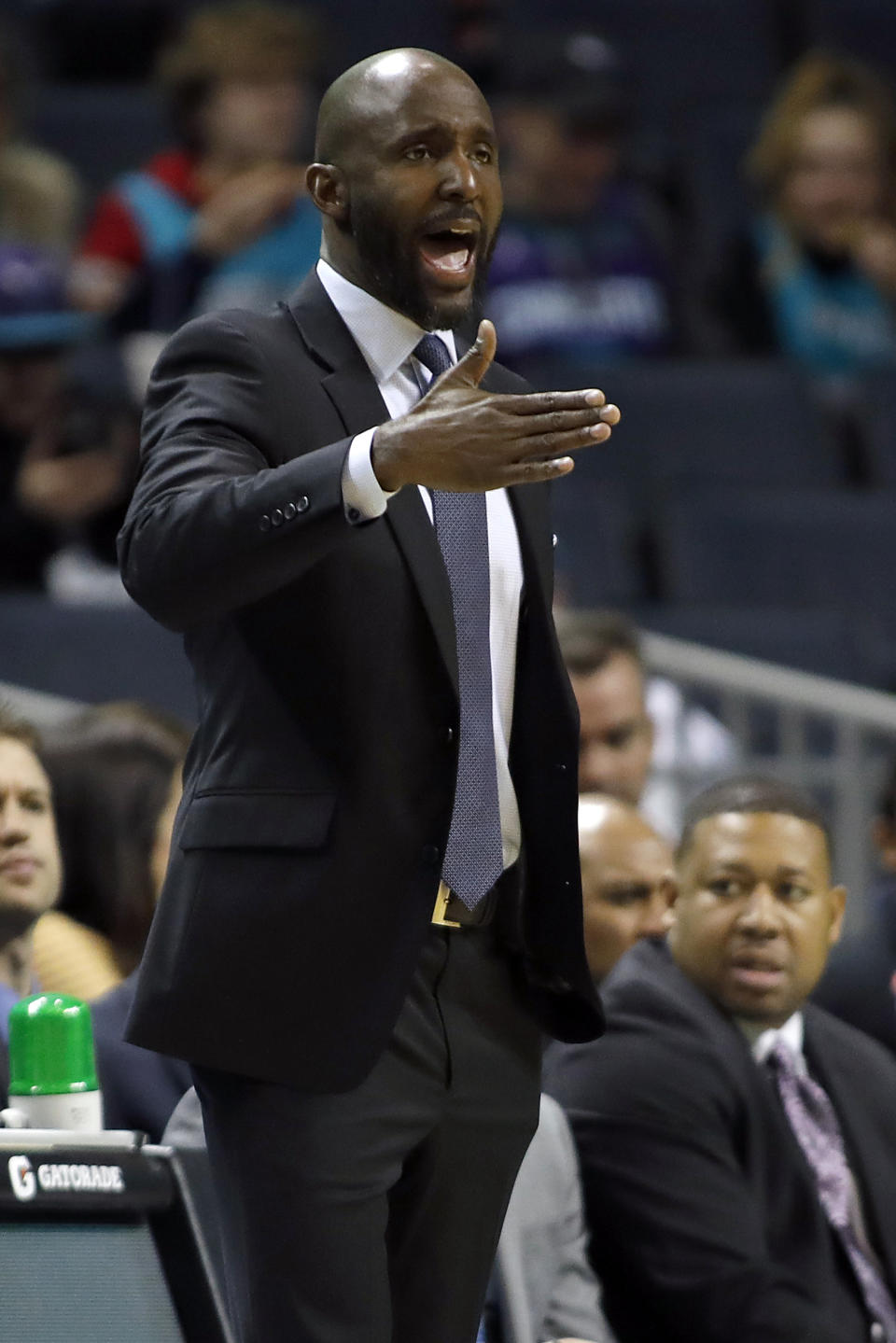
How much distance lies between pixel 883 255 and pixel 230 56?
6.15 ft

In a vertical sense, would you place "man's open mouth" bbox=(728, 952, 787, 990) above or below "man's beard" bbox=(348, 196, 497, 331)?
below

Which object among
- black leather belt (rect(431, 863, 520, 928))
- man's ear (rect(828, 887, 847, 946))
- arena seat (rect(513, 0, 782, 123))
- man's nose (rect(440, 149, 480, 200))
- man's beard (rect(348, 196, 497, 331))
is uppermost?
arena seat (rect(513, 0, 782, 123))

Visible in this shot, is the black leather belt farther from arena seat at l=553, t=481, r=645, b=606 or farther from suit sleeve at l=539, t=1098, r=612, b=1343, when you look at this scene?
arena seat at l=553, t=481, r=645, b=606

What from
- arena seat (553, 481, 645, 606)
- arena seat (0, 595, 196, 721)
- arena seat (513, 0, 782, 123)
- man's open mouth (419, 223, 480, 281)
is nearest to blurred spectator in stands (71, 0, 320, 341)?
arena seat (553, 481, 645, 606)

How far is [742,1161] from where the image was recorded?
11.6 ft

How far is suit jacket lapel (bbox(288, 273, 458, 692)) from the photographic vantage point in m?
1.92

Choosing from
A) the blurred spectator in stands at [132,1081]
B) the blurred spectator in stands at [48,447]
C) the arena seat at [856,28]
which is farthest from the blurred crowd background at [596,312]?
the blurred spectator in stands at [132,1081]

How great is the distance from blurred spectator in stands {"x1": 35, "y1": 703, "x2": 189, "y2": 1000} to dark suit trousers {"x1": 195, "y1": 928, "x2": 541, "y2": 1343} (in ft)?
6.56

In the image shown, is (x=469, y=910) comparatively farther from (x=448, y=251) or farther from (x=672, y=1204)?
(x=672, y=1204)

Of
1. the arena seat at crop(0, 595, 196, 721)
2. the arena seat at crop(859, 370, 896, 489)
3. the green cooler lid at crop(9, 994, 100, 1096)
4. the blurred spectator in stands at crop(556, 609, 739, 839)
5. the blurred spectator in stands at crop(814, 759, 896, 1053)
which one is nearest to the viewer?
the green cooler lid at crop(9, 994, 100, 1096)

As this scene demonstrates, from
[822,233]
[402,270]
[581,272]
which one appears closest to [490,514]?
[402,270]

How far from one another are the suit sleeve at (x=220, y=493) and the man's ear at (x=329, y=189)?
0.13 meters

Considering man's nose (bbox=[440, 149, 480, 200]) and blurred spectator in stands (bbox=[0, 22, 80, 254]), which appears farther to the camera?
blurred spectator in stands (bbox=[0, 22, 80, 254])

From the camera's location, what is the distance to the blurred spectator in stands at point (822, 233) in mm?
6418
